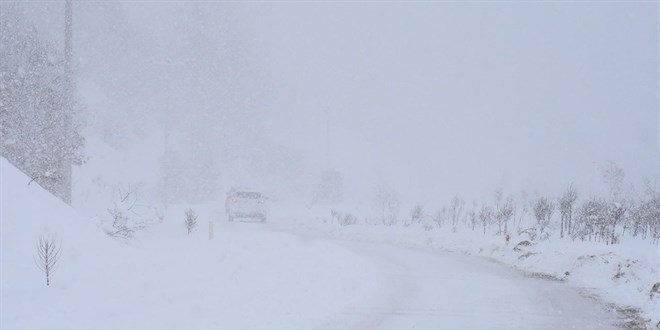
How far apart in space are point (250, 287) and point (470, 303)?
3720 millimetres

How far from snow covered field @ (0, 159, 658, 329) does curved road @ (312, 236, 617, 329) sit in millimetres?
22

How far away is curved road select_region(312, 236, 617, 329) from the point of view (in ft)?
27.2

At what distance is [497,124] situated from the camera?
Answer: 538 ft

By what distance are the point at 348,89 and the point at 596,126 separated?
256 feet

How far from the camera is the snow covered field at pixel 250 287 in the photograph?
7848mm

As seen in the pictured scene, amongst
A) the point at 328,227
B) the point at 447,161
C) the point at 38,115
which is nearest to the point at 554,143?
the point at 447,161

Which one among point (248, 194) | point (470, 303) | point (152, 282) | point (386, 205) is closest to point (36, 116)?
point (248, 194)

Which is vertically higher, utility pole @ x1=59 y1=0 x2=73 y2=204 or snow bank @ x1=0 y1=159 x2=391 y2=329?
utility pole @ x1=59 y1=0 x2=73 y2=204

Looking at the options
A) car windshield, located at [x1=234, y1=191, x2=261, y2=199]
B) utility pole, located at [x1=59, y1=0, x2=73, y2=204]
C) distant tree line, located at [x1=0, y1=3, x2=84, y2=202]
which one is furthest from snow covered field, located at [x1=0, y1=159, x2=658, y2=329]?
car windshield, located at [x1=234, y1=191, x2=261, y2=199]

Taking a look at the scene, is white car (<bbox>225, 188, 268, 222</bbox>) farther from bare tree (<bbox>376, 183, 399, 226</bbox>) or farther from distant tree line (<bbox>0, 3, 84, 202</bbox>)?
distant tree line (<bbox>0, 3, 84, 202</bbox>)

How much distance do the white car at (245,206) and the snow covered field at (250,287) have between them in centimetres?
1247

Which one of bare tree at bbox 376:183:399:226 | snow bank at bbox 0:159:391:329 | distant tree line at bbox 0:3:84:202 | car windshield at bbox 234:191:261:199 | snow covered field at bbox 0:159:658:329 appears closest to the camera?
snow bank at bbox 0:159:391:329

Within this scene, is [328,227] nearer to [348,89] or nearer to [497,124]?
[348,89]

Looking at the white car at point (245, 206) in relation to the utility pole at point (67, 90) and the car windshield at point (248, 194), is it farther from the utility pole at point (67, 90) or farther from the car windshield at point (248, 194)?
the utility pole at point (67, 90)
